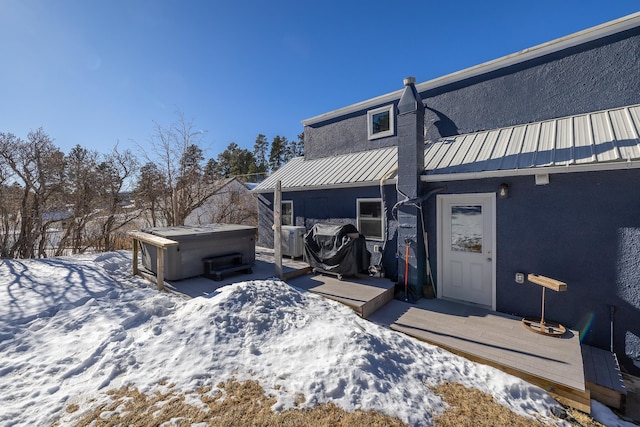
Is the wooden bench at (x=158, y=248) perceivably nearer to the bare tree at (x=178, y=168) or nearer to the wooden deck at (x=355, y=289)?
the wooden deck at (x=355, y=289)

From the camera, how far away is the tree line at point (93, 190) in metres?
9.22

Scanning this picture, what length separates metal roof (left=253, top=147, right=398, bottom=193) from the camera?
6.90 meters

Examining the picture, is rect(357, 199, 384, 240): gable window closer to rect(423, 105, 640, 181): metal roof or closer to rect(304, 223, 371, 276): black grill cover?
rect(304, 223, 371, 276): black grill cover

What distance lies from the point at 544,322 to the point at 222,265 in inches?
261

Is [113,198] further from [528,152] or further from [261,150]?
[261,150]

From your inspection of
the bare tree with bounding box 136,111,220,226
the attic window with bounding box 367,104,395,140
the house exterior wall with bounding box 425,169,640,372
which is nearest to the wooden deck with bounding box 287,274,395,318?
the house exterior wall with bounding box 425,169,640,372

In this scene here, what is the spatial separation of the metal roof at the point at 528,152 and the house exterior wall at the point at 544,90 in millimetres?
302

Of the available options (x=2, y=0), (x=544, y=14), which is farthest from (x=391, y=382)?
(x=2, y=0)

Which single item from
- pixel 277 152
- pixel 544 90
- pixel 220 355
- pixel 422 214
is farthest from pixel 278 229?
pixel 277 152

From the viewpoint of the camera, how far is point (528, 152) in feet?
16.3

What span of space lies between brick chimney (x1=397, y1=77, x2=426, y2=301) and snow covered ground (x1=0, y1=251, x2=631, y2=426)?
1.74m

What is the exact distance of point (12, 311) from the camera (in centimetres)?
437

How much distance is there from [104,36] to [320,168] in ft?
21.6

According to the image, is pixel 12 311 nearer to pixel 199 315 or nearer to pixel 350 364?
pixel 199 315
